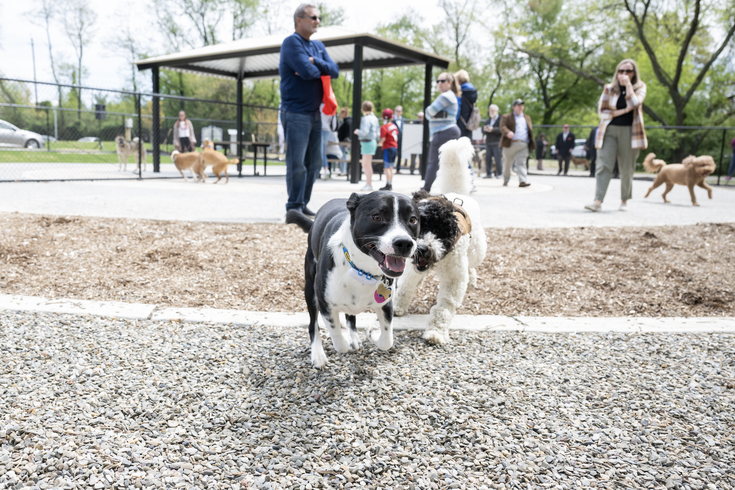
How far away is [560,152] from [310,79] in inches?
733

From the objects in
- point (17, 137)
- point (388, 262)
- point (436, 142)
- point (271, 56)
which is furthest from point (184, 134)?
point (388, 262)

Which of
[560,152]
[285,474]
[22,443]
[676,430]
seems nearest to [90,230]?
[22,443]

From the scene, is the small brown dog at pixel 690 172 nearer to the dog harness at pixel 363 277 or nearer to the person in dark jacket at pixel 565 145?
the dog harness at pixel 363 277

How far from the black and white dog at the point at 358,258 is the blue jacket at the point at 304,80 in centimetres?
347


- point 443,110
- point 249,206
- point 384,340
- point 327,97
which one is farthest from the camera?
→ point 443,110

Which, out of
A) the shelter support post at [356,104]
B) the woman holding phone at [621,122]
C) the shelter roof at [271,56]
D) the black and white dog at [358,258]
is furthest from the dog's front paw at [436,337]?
the shelter roof at [271,56]

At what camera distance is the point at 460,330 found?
329cm

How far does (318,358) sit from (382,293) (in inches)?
20.3

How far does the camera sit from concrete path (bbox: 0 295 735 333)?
3.26 meters

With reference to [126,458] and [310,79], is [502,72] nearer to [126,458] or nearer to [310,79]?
[310,79]

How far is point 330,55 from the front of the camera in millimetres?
15602

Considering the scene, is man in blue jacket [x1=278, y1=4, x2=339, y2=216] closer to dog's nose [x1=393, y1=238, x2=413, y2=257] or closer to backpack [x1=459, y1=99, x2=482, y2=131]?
dog's nose [x1=393, y1=238, x2=413, y2=257]

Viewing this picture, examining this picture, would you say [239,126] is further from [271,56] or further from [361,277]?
[361,277]

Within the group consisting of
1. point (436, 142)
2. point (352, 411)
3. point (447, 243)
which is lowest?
point (352, 411)
